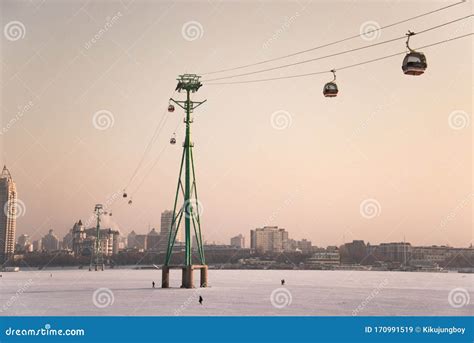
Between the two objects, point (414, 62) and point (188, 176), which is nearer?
point (414, 62)

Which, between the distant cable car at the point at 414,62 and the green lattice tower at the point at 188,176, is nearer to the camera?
the distant cable car at the point at 414,62

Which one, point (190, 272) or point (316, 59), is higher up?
point (316, 59)

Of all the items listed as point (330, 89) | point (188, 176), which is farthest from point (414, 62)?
point (188, 176)

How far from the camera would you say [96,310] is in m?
42.9

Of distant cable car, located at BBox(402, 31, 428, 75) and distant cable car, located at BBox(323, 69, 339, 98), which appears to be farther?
distant cable car, located at BBox(323, 69, 339, 98)

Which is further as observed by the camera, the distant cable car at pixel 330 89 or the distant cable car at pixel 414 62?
the distant cable car at pixel 330 89

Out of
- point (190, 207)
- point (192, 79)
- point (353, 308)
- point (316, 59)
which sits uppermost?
point (192, 79)

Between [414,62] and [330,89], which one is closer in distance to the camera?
[414,62]

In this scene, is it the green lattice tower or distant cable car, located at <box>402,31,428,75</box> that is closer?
distant cable car, located at <box>402,31,428,75</box>

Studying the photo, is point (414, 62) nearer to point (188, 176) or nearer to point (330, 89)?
point (330, 89)
